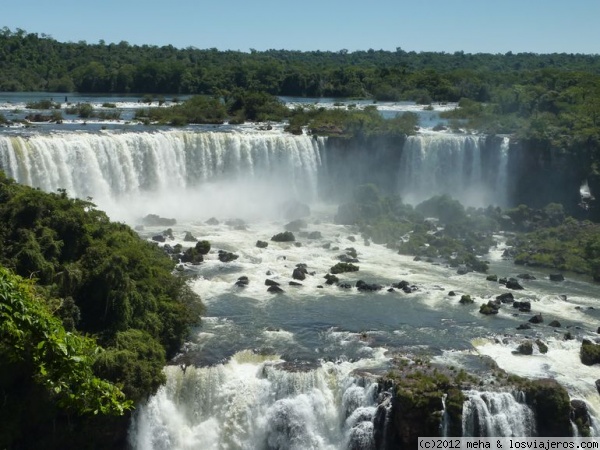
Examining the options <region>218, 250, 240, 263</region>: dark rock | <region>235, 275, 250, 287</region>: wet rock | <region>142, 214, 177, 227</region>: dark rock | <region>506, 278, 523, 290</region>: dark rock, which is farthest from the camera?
<region>142, 214, 177, 227</region>: dark rock

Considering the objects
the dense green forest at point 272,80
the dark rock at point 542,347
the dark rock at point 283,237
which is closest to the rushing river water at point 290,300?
the dark rock at point 542,347

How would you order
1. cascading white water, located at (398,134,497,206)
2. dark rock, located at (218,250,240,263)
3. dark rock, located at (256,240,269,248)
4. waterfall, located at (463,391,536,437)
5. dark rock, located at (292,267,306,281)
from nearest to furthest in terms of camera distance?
waterfall, located at (463,391,536,437) < dark rock, located at (292,267,306,281) < dark rock, located at (218,250,240,263) < dark rock, located at (256,240,269,248) < cascading white water, located at (398,134,497,206)

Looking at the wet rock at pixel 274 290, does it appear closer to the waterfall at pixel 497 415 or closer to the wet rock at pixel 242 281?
the wet rock at pixel 242 281

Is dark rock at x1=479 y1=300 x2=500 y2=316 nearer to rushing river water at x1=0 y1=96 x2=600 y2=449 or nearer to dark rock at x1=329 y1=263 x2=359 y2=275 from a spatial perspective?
rushing river water at x1=0 y1=96 x2=600 y2=449

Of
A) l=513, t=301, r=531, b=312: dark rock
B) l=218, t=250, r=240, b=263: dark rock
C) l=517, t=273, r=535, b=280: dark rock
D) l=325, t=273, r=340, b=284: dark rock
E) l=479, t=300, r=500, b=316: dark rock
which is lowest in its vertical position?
l=517, t=273, r=535, b=280: dark rock

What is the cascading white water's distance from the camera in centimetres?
4725

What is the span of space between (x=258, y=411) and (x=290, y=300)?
7.35m

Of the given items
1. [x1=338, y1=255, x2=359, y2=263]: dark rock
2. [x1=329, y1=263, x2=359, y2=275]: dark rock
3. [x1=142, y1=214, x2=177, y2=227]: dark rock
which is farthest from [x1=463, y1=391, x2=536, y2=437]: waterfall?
[x1=142, y1=214, x2=177, y2=227]: dark rock

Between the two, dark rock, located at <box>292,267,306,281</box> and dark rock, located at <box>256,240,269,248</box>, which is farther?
dark rock, located at <box>256,240,269,248</box>

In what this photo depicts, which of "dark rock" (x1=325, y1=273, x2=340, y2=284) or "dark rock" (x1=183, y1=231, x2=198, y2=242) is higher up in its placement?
"dark rock" (x1=183, y1=231, x2=198, y2=242)

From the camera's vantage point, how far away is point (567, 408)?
20.3 m

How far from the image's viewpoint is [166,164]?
42219mm

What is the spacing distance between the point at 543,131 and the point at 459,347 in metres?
26.4

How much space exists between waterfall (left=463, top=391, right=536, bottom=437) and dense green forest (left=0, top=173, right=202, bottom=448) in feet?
26.6
